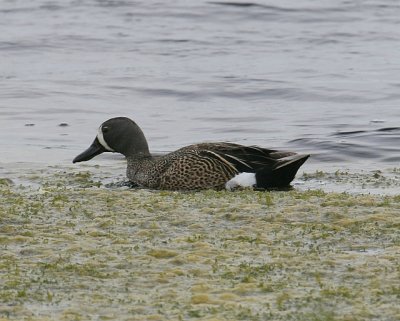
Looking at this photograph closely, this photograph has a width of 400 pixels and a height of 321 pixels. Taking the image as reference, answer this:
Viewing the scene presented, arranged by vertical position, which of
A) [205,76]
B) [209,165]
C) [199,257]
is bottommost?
[205,76]

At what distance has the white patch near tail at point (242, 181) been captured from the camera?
1016 centimetres

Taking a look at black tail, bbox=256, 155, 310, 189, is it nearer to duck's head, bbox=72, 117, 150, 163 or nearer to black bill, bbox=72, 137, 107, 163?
duck's head, bbox=72, 117, 150, 163

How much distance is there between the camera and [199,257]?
6562 millimetres

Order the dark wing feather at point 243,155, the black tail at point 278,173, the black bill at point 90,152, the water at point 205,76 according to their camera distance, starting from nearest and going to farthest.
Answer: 1. the black tail at point 278,173
2. the dark wing feather at point 243,155
3. the black bill at point 90,152
4. the water at point 205,76

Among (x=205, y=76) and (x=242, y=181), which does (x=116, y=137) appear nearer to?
(x=242, y=181)

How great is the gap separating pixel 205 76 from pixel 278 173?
8151 mm

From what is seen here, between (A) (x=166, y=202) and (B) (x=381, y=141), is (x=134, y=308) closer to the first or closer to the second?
(A) (x=166, y=202)

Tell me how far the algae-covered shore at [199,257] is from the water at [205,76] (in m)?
3.47

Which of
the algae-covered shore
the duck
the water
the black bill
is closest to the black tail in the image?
the duck

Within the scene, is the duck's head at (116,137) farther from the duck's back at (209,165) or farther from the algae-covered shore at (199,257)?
the algae-covered shore at (199,257)

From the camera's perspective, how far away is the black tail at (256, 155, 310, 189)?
10.1 meters

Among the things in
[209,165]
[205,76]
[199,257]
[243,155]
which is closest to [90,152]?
[209,165]

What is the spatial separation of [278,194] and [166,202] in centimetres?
101

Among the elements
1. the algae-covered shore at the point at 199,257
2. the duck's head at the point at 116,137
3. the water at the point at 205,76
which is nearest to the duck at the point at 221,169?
the duck's head at the point at 116,137
